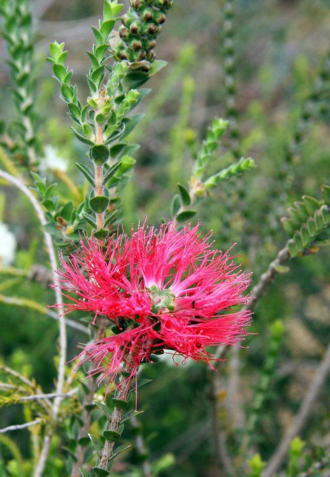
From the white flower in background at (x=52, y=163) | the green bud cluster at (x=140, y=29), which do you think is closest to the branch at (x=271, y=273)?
the green bud cluster at (x=140, y=29)

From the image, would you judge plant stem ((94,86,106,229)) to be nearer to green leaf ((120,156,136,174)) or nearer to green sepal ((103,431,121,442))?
green leaf ((120,156,136,174))

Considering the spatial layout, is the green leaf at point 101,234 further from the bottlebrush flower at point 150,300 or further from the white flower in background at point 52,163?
the white flower in background at point 52,163

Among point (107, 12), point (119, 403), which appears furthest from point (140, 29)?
point (119, 403)

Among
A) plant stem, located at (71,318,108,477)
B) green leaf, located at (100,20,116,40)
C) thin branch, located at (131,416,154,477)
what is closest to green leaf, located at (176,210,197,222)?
plant stem, located at (71,318,108,477)

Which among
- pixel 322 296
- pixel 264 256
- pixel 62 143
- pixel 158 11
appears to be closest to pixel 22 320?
pixel 62 143

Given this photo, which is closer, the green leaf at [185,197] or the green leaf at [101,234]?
the green leaf at [101,234]
